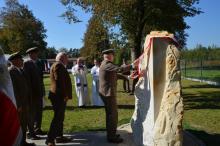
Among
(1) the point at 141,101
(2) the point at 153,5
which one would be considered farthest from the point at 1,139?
(2) the point at 153,5

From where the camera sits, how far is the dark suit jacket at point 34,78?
11477 mm

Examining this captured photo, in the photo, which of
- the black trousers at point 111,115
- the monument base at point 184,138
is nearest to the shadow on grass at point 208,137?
the monument base at point 184,138

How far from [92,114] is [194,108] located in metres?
4.13

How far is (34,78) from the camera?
455 inches

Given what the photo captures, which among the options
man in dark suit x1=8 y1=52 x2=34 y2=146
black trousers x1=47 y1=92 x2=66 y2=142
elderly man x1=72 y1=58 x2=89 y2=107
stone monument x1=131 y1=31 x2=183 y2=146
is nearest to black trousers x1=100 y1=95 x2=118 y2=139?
stone monument x1=131 y1=31 x2=183 y2=146

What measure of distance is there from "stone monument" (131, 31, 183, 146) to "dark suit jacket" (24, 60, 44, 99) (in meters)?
2.86

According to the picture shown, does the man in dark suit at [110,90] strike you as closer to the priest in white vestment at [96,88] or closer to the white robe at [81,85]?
the white robe at [81,85]

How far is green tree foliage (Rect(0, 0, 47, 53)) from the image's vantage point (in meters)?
62.7

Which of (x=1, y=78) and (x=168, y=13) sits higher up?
(x=168, y=13)

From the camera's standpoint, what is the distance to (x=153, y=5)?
80.9ft

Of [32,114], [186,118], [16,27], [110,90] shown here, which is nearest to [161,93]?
[110,90]

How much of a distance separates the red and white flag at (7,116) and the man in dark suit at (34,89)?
7.39 m

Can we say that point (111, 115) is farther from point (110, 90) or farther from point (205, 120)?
point (205, 120)

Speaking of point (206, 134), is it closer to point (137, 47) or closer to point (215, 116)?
point (215, 116)
